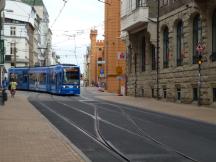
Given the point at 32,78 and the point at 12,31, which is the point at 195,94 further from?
the point at 12,31

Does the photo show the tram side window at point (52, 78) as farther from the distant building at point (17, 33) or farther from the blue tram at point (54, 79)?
the distant building at point (17, 33)

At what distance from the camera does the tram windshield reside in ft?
182

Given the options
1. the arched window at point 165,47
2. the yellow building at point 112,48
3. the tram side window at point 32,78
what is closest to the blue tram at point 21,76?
the tram side window at point 32,78

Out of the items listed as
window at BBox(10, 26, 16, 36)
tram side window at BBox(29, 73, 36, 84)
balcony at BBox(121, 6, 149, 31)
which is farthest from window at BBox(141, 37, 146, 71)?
window at BBox(10, 26, 16, 36)

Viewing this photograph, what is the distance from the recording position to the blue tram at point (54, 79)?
55.5 m

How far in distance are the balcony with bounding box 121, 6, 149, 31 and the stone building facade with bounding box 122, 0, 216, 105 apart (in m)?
0.53

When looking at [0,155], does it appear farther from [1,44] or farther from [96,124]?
[1,44]

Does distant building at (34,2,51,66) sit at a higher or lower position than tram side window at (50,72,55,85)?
higher

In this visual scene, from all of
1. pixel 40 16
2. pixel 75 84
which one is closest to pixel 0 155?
pixel 75 84

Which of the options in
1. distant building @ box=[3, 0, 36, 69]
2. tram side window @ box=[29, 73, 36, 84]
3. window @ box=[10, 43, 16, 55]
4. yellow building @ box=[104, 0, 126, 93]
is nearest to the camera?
tram side window @ box=[29, 73, 36, 84]

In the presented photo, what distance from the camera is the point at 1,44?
39094 mm

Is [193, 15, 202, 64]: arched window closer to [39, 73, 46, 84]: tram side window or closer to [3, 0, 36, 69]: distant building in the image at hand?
[39, 73, 46, 84]: tram side window

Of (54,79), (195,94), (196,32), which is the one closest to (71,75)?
(54,79)

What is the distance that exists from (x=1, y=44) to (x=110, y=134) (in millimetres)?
22097
